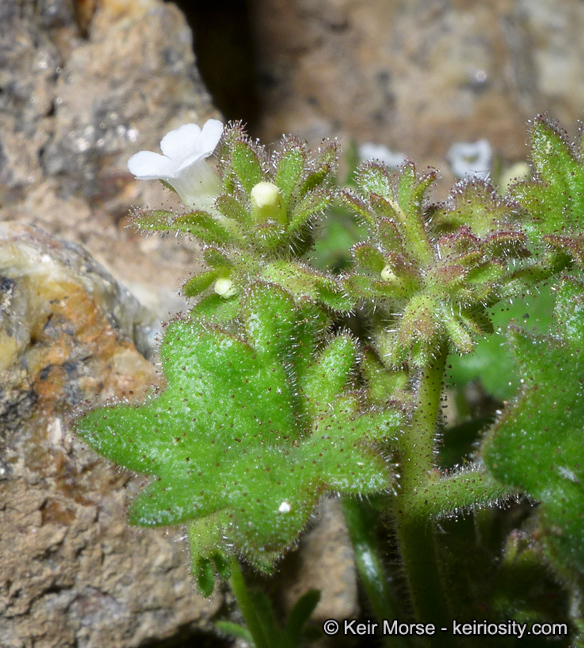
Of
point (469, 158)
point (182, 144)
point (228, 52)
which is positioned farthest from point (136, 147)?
point (469, 158)

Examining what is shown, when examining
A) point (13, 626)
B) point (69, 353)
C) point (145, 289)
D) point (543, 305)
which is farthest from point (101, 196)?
point (543, 305)

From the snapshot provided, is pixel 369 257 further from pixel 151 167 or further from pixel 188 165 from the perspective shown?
pixel 151 167

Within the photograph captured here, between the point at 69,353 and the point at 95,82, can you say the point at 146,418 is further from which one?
the point at 95,82

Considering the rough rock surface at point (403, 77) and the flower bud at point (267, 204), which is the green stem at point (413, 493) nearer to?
the flower bud at point (267, 204)

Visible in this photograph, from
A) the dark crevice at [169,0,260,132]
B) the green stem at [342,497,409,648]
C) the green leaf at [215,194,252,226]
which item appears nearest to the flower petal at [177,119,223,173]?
the green leaf at [215,194,252,226]

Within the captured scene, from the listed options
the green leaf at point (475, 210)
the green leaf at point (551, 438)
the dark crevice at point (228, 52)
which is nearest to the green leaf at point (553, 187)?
the green leaf at point (475, 210)

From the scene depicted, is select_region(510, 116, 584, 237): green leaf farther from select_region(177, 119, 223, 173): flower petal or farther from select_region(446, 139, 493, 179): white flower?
select_region(446, 139, 493, 179): white flower
